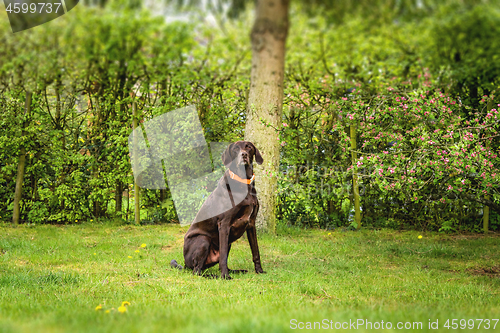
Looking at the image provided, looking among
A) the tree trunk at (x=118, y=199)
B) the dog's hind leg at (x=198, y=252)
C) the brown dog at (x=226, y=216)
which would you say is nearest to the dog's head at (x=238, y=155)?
the brown dog at (x=226, y=216)

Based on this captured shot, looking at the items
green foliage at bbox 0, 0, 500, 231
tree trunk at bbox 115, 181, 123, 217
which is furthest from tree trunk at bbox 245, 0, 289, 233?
tree trunk at bbox 115, 181, 123, 217

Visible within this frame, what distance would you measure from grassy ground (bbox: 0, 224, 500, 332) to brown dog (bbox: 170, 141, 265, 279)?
0.29 metres

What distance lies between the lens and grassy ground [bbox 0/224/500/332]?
6.84 feet

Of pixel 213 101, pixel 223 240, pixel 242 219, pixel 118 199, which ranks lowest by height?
pixel 223 240

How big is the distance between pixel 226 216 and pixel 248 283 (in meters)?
0.71

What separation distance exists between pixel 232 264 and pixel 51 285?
199cm

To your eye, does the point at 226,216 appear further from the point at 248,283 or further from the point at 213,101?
the point at 213,101

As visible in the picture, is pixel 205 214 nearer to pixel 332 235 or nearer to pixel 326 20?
pixel 326 20

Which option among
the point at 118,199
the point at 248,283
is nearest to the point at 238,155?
the point at 248,283

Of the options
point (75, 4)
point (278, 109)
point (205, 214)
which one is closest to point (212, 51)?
point (278, 109)

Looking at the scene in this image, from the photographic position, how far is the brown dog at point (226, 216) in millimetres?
3959

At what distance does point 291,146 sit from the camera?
23.6ft

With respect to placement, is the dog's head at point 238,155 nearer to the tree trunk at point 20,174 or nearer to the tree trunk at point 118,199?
the tree trunk at point 118,199

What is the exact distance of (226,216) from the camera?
3.96 metres
